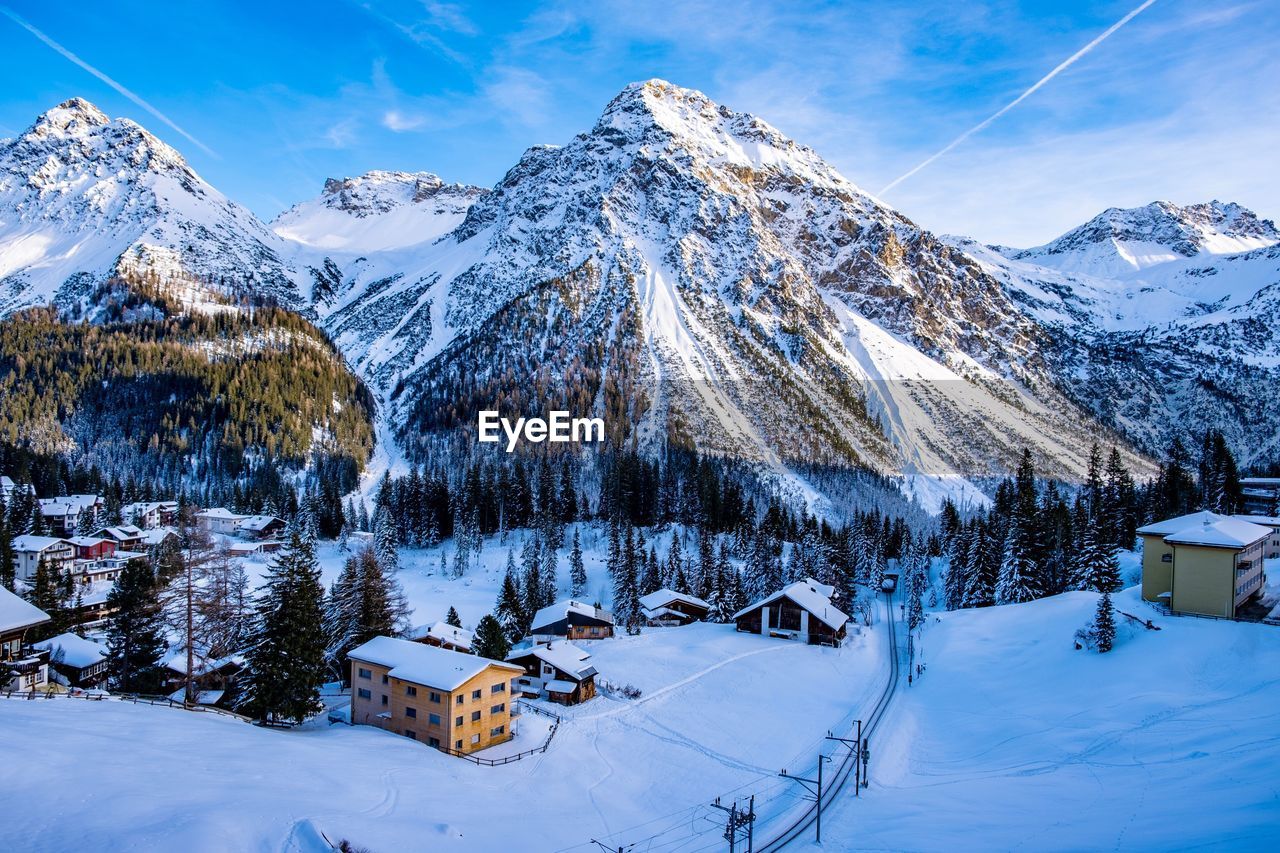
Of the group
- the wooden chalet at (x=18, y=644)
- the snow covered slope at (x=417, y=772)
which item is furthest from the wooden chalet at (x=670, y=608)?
the wooden chalet at (x=18, y=644)

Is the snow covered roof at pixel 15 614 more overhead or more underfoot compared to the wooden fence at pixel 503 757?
more overhead

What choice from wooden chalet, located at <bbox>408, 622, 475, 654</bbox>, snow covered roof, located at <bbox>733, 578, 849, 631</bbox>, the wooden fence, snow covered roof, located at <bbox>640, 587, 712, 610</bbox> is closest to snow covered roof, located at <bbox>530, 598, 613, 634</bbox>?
snow covered roof, located at <bbox>640, 587, 712, 610</bbox>

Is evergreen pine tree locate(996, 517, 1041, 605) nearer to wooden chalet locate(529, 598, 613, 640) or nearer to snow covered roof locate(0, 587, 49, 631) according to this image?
wooden chalet locate(529, 598, 613, 640)

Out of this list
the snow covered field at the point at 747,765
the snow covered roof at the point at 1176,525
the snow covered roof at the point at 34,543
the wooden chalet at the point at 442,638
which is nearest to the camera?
the snow covered field at the point at 747,765

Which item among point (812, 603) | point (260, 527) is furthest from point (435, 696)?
point (260, 527)

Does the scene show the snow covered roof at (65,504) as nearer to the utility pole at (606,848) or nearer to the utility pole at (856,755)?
the utility pole at (606,848)

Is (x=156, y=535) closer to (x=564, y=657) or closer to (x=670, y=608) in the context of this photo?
(x=670, y=608)
